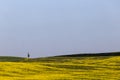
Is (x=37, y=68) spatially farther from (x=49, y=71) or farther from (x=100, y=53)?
(x=100, y=53)

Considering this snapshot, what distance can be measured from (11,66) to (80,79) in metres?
12.7

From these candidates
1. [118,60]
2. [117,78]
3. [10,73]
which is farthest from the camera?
[118,60]

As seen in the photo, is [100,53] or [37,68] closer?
[37,68]

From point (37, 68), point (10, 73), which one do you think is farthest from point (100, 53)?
point (10, 73)

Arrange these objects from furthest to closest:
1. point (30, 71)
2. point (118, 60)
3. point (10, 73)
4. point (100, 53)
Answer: point (100, 53)
point (118, 60)
point (30, 71)
point (10, 73)

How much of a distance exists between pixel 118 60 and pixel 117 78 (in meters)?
22.5

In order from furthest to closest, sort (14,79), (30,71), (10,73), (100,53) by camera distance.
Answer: (100,53), (30,71), (10,73), (14,79)

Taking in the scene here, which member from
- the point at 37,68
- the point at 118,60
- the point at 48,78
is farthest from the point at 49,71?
the point at 118,60

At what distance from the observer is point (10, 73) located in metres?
42.1

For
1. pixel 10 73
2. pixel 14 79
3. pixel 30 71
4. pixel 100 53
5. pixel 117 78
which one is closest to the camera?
pixel 14 79

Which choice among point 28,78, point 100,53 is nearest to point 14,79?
point 28,78

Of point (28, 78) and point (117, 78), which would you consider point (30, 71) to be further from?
point (117, 78)

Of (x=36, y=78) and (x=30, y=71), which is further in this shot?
(x=30, y=71)

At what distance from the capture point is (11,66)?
47.8 m
